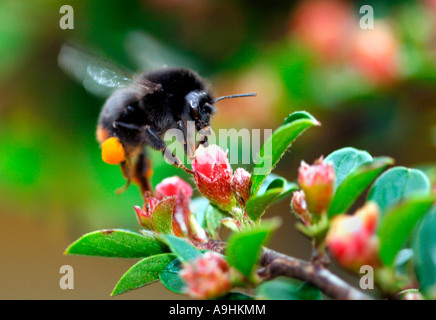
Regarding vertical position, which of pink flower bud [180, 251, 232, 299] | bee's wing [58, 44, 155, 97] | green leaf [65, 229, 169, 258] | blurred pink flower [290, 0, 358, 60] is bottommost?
pink flower bud [180, 251, 232, 299]

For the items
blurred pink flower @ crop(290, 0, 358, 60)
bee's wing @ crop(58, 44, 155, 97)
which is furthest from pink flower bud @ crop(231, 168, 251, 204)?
blurred pink flower @ crop(290, 0, 358, 60)

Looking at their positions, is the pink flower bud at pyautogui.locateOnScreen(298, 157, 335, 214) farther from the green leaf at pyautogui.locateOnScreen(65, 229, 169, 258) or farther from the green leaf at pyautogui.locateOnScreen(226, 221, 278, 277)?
the green leaf at pyautogui.locateOnScreen(65, 229, 169, 258)

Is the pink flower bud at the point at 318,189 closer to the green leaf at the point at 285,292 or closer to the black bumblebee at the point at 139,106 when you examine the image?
the green leaf at the point at 285,292

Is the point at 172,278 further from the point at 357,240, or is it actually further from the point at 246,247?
the point at 357,240

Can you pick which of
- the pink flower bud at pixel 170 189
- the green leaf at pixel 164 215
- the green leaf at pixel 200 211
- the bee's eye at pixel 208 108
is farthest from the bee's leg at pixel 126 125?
the green leaf at pixel 164 215

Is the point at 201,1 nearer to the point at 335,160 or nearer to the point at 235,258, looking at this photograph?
the point at 335,160

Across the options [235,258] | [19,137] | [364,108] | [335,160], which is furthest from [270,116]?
[235,258]

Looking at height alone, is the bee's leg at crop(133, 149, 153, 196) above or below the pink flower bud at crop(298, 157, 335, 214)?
above

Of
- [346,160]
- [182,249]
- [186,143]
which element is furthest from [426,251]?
[186,143]
